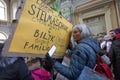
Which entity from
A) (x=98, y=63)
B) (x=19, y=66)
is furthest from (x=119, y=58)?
(x=19, y=66)

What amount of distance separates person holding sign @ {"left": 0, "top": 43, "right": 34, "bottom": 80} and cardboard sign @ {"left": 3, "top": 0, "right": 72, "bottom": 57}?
0.40 ft

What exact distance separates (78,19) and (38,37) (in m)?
7.10

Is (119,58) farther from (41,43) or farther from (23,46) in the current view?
(23,46)

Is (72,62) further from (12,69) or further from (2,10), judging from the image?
(2,10)

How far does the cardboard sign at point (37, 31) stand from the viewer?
5.16 ft

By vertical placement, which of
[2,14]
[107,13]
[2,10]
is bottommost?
[107,13]

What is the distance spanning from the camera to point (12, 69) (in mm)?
1706

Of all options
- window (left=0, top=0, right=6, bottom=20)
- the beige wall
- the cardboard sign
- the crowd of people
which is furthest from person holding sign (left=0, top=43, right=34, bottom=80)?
window (left=0, top=0, right=6, bottom=20)

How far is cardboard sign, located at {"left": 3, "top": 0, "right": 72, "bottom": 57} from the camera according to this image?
157 cm

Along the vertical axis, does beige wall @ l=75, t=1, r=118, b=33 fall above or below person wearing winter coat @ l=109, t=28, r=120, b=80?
above

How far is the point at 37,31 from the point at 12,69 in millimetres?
336

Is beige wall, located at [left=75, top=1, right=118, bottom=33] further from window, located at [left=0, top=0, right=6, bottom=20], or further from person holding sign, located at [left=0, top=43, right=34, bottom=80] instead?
window, located at [left=0, top=0, right=6, bottom=20]

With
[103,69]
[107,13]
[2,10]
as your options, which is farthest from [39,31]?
[2,10]

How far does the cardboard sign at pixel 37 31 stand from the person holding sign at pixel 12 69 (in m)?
0.12
